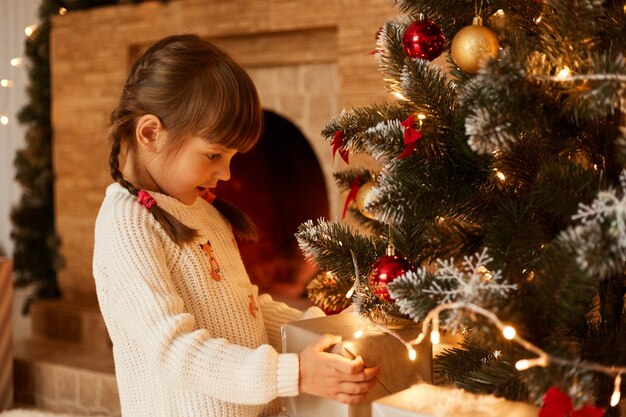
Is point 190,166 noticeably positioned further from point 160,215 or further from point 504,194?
point 504,194

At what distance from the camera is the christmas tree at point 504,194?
71 cm

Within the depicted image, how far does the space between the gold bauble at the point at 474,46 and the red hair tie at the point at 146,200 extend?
0.50m

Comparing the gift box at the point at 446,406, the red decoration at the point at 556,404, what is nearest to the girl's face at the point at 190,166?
the gift box at the point at 446,406

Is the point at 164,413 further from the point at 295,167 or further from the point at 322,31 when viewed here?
the point at 295,167

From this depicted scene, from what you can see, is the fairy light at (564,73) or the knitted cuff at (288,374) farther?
the knitted cuff at (288,374)

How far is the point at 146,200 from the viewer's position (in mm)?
1102

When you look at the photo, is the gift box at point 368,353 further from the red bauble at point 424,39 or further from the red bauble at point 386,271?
the red bauble at point 424,39

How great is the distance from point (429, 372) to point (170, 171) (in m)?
0.51

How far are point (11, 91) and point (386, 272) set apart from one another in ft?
8.94

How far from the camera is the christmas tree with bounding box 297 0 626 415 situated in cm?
71

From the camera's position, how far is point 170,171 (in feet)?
3.80

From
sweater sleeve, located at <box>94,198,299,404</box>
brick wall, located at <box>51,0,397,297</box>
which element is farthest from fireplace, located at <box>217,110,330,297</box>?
sweater sleeve, located at <box>94,198,299,404</box>

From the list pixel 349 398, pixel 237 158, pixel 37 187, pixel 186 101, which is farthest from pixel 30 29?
pixel 349 398

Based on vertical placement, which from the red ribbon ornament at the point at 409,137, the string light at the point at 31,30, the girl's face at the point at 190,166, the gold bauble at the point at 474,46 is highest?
the gold bauble at the point at 474,46
